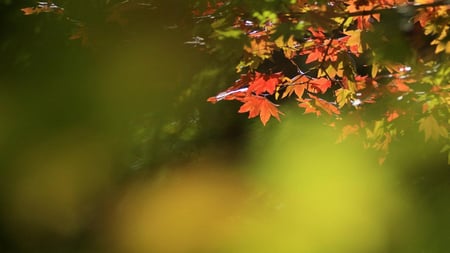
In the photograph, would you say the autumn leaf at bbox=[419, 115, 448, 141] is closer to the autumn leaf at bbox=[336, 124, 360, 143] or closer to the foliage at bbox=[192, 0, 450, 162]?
the foliage at bbox=[192, 0, 450, 162]

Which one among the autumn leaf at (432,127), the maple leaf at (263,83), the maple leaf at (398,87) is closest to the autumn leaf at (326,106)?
the maple leaf at (263,83)

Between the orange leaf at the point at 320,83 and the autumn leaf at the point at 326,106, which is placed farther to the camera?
the autumn leaf at the point at 326,106

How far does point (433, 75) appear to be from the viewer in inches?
96.2

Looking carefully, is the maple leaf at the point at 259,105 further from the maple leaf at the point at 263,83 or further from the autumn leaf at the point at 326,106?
the autumn leaf at the point at 326,106

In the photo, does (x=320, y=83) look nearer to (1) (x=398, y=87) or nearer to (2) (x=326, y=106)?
(2) (x=326, y=106)

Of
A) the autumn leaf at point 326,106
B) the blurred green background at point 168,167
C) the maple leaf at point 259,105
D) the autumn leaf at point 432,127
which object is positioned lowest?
the blurred green background at point 168,167

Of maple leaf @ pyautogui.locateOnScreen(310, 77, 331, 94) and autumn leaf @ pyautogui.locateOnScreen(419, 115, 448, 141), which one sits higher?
maple leaf @ pyautogui.locateOnScreen(310, 77, 331, 94)

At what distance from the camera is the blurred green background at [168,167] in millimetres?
4328

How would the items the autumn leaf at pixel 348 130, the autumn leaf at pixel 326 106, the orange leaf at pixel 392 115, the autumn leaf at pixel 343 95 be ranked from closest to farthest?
the orange leaf at pixel 392 115 → the autumn leaf at pixel 343 95 → the autumn leaf at pixel 326 106 → the autumn leaf at pixel 348 130

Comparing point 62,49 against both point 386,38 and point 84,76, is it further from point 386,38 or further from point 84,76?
point 386,38

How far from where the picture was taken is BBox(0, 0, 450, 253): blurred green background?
433cm

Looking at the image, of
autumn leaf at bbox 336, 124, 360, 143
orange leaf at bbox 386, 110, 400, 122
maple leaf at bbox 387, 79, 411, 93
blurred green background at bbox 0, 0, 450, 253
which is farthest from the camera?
blurred green background at bbox 0, 0, 450, 253

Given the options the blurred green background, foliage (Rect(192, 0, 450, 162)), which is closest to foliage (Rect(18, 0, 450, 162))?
foliage (Rect(192, 0, 450, 162))

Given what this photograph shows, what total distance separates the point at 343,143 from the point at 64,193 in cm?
252
